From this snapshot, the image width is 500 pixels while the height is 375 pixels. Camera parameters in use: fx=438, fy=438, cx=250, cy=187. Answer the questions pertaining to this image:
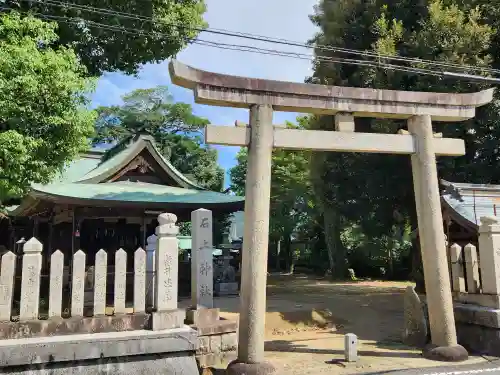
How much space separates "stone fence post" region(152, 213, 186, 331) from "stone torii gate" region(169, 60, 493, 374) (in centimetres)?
107

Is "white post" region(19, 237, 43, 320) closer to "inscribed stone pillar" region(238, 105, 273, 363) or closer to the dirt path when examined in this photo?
"inscribed stone pillar" region(238, 105, 273, 363)

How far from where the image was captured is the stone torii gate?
22.1 ft

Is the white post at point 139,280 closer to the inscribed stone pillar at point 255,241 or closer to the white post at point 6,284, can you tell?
the inscribed stone pillar at point 255,241

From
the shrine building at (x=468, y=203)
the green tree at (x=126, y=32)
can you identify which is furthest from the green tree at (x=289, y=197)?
the shrine building at (x=468, y=203)

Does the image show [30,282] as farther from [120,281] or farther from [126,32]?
[126,32]

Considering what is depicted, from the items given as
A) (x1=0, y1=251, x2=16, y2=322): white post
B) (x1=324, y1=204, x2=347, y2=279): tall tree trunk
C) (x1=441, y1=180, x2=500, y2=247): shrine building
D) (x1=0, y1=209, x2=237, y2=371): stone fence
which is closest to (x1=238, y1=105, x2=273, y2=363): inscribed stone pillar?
(x1=0, y1=209, x2=237, y2=371): stone fence

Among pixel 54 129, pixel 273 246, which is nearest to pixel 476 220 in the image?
pixel 54 129

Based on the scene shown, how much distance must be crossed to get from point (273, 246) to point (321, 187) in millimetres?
19646

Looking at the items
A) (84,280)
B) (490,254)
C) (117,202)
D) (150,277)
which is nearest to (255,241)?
(150,277)

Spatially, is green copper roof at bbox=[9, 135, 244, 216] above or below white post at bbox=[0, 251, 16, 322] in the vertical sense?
above

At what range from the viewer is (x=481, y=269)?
8219 mm

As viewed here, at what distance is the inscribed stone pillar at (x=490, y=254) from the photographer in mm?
7930

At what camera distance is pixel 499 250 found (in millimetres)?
7969

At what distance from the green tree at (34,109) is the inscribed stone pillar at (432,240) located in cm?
626
